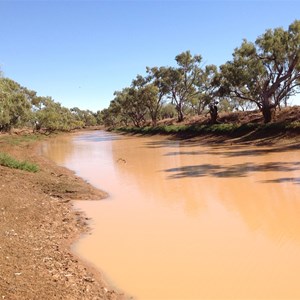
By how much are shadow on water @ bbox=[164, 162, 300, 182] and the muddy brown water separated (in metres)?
0.84

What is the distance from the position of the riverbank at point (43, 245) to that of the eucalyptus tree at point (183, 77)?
154ft

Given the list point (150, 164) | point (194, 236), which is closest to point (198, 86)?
point (150, 164)

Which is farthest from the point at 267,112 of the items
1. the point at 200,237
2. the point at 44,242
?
the point at 44,242

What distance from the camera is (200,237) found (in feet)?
25.5

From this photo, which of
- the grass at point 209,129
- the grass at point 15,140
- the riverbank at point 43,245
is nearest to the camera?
the riverbank at point 43,245

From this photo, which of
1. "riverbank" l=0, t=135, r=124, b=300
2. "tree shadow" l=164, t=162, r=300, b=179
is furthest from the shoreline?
"tree shadow" l=164, t=162, r=300, b=179

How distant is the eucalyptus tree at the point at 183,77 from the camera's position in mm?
56844

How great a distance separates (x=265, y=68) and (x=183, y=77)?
2511 cm

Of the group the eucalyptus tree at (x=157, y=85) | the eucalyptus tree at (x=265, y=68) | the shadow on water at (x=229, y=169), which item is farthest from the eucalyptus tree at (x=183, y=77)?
the shadow on water at (x=229, y=169)

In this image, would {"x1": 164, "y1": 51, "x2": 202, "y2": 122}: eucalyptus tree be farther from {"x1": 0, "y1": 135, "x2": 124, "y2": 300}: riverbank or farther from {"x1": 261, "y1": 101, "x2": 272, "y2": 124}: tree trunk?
{"x1": 0, "y1": 135, "x2": 124, "y2": 300}: riverbank

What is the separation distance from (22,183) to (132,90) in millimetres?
57395

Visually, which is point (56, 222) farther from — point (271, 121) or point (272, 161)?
point (271, 121)

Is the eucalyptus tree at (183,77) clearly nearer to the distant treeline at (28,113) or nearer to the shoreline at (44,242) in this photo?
the distant treeline at (28,113)

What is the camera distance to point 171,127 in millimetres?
54219
